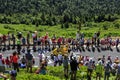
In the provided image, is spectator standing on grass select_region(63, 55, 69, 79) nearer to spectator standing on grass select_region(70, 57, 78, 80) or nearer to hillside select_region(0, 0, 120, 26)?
spectator standing on grass select_region(70, 57, 78, 80)

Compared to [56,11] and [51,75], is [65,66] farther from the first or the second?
[56,11]

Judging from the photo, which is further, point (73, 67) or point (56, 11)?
point (56, 11)

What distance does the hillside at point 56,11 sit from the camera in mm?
98062

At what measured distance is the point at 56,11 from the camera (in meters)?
131

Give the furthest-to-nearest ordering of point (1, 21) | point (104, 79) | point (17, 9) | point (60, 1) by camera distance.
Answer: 1. point (60, 1)
2. point (17, 9)
3. point (1, 21)
4. point (104, 79)

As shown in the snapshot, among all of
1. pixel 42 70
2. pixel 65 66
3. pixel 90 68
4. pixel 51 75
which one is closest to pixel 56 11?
pixel 65 66

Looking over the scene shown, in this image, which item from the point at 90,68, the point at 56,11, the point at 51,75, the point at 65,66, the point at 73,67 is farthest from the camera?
the point at 56,11

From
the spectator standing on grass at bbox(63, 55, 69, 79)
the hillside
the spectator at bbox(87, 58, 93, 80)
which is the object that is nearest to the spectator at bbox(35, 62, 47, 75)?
the spectator standing on grass at bbox(63, 55, 69, 79)

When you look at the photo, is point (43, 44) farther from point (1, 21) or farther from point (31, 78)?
point (1, 21)

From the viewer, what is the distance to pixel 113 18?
97.8 metres

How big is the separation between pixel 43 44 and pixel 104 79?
1400 cm

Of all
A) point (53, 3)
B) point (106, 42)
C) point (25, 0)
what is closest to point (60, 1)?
point (53, 3)

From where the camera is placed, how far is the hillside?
9806 centimetres

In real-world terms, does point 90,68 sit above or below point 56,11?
above
